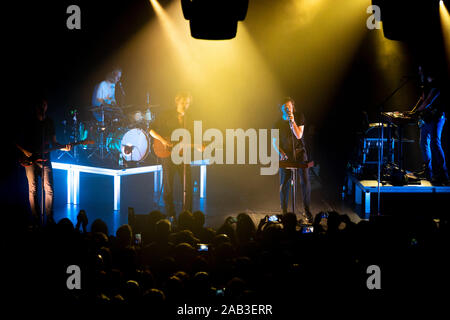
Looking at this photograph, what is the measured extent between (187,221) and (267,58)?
7212mm

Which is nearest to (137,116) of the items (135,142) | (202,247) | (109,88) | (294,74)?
(135,142)

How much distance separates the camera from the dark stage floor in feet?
20.5

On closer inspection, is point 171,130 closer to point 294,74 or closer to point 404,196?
point 404,196

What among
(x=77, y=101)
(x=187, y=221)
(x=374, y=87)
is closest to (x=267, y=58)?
(x=374, y=87)

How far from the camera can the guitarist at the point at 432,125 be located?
21.1ft

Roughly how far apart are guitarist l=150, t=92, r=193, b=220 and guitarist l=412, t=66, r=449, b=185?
144 inches

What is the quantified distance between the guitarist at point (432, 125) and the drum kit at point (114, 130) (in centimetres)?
541

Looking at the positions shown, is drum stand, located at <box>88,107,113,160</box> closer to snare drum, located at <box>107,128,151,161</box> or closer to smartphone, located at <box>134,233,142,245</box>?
snare drum, located at <box>107,128,151,161</box>

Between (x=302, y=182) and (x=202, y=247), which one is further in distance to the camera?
(x=302, y=182)

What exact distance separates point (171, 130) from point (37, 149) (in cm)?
163

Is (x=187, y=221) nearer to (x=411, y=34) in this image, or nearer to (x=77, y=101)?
(x=411, y=34)

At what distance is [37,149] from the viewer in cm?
482

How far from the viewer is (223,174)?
35.5 ft

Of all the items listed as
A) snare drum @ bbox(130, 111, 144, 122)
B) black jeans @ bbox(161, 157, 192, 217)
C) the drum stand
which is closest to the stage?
black jeans @ bbox(161, 157, 192, 217)
